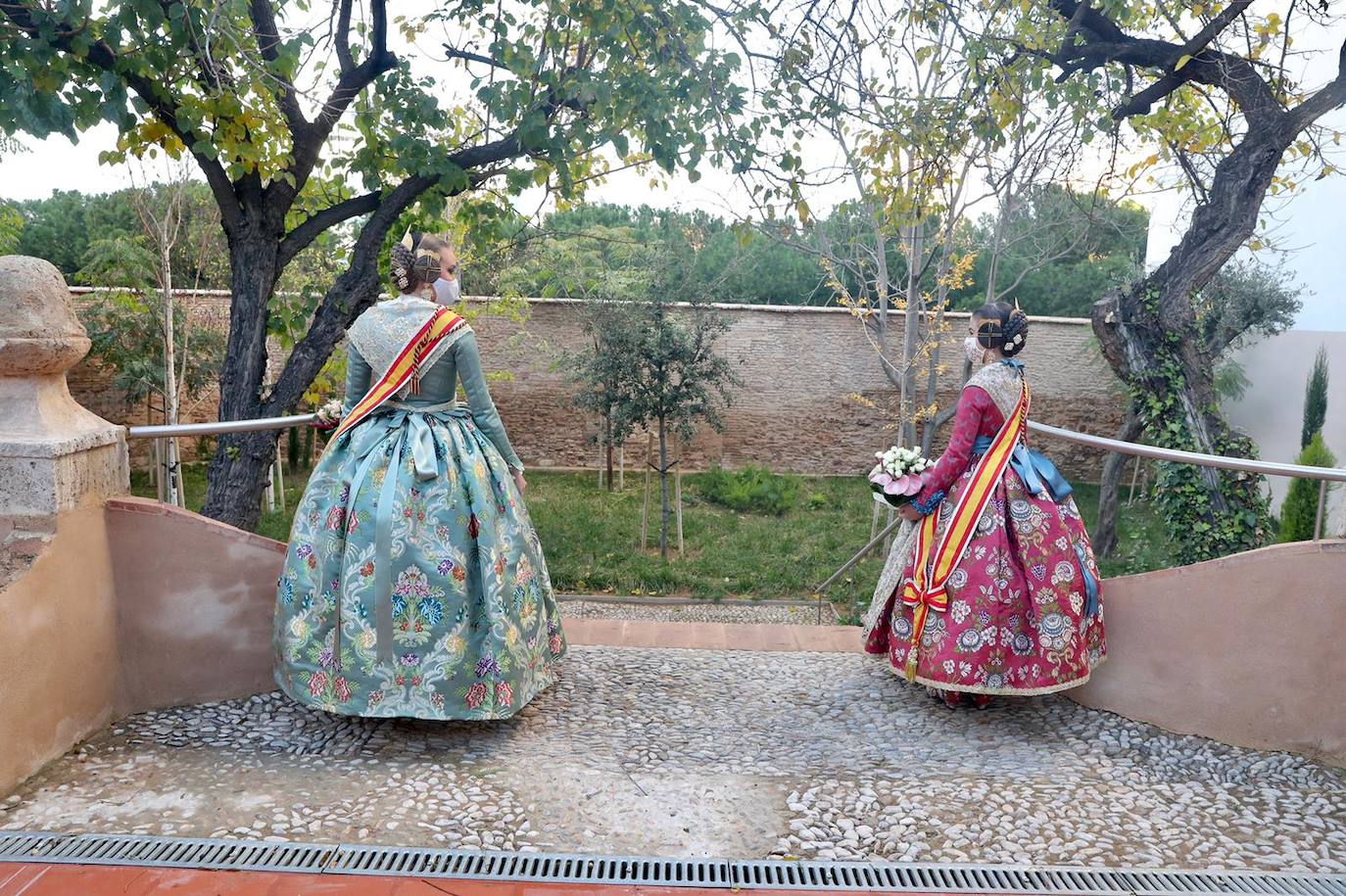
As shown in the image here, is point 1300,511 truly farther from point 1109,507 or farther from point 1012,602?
point 1012,602

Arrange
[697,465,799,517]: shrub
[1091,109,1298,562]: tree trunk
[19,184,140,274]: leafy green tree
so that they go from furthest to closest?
[19,184,140,274]: leafy green tree
[697,465,799,517]: shrub
[1091,109,1298,562]: tree trunk

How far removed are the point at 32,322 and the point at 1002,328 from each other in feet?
10.0

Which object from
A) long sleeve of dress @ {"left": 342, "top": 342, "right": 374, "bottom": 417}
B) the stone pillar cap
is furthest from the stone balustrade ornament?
long sleeve of dress @ {"left": 342, "top": 342, "right": 374, "bottom": 417}

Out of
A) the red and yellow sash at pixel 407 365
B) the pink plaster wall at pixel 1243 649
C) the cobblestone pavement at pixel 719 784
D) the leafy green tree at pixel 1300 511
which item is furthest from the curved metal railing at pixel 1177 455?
the leafy green tree at pixel 1300 511

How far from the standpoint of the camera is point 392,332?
3.14m

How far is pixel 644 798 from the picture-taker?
2.74m

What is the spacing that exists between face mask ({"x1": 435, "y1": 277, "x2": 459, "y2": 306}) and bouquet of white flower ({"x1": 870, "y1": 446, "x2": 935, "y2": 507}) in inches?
63.7

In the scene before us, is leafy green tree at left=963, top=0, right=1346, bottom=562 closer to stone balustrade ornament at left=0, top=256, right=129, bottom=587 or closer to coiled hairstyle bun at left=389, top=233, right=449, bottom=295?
coiled hairstyle bun at left=389, top=233, right=449, bottom=295

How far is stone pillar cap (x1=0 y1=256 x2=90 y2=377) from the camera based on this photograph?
2730 millimetres

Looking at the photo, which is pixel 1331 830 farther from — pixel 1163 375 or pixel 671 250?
pixel 671 250

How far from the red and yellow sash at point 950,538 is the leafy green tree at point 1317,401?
767cm

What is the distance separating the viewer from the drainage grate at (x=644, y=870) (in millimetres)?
2320

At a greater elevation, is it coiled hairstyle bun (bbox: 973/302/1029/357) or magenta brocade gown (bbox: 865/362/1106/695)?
coiled hairstyle bun (bbox: 973/302/1029/357)

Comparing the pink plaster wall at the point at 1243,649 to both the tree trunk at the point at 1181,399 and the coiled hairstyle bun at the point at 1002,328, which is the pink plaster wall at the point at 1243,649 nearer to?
the coiled hairstyle bun at the point at 1002,328
